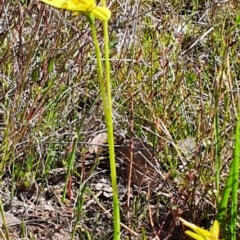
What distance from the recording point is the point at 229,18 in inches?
95.7

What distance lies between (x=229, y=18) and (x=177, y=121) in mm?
723

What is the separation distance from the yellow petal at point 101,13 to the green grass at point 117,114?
29.4 inches

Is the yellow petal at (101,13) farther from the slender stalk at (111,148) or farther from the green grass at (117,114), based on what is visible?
the green grass at (117,114)

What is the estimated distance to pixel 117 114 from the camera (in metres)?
1.83

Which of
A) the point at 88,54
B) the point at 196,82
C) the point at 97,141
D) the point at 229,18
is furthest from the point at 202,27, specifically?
the point at 97,141

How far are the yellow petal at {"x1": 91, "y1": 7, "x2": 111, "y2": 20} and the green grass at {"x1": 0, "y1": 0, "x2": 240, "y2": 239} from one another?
0.75 meters

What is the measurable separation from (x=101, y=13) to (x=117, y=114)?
1089mm

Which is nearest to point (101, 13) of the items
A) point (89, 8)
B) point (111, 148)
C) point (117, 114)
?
point (89, 8)

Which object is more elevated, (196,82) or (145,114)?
(196,82)

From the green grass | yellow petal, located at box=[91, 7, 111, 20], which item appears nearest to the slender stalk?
yellow petal, located at box=[91, 7, 111, 20]

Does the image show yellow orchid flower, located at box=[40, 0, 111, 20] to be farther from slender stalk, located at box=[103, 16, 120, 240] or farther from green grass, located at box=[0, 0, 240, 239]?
green grass, located at box=[0, 0, 240, 239]

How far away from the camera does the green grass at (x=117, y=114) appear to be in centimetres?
158

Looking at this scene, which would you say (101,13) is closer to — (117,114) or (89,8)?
(89,8)

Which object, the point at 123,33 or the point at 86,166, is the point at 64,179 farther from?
the point at 123,33
